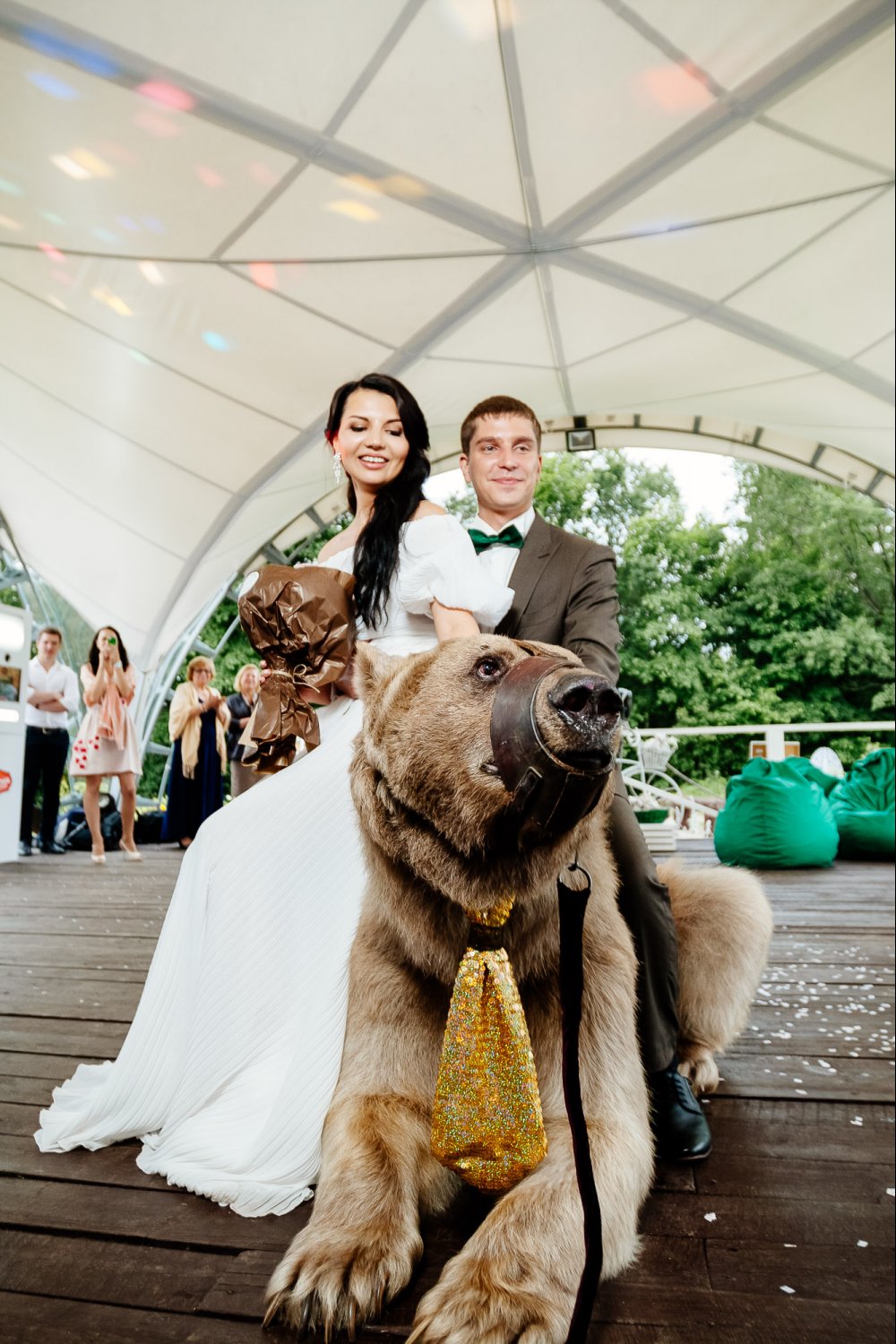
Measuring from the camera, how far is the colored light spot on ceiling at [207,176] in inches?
65.2

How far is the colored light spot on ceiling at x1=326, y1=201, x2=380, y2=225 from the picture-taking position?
2.27 m

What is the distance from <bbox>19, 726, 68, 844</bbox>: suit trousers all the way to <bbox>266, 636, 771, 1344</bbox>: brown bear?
1.72 ft

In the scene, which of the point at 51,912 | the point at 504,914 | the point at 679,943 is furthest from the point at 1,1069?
the point at 679,943

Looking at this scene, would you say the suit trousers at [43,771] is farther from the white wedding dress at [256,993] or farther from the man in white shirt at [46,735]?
the white wedding dress at [256,993]

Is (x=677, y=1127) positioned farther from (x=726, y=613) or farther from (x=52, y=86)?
(x=52, y=86)

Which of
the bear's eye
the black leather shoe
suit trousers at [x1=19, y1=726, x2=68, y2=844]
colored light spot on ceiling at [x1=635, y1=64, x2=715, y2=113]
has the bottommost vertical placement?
the black leather shoe

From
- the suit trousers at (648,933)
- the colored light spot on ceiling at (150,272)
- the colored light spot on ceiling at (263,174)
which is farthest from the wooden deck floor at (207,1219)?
the colored light spot on ceiling at (263,174)

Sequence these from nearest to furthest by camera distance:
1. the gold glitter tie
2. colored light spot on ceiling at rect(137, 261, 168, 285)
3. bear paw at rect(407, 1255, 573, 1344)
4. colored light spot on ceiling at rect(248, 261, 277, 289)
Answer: bear paw at rect(407, 1255, 573, 1344) < the gold glitter tie < colored light spot on ceiling at rect(137, 261, 168, 285) < colored light spot on ceiling at rect(248, 261, 277, 289)

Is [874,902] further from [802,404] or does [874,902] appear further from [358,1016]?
[358,1016]

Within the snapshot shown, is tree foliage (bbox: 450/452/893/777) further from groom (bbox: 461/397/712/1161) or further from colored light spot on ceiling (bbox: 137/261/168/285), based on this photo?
colored light spot on ceiling (bbox: 137/261/168/285)

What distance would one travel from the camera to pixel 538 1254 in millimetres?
969

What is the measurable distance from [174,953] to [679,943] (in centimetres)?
124

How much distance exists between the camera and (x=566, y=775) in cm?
68

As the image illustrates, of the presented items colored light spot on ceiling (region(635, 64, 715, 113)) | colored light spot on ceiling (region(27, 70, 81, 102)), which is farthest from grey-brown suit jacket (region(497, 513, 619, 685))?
colored light spot on ceiling (region(635, 64, 715, 113))
